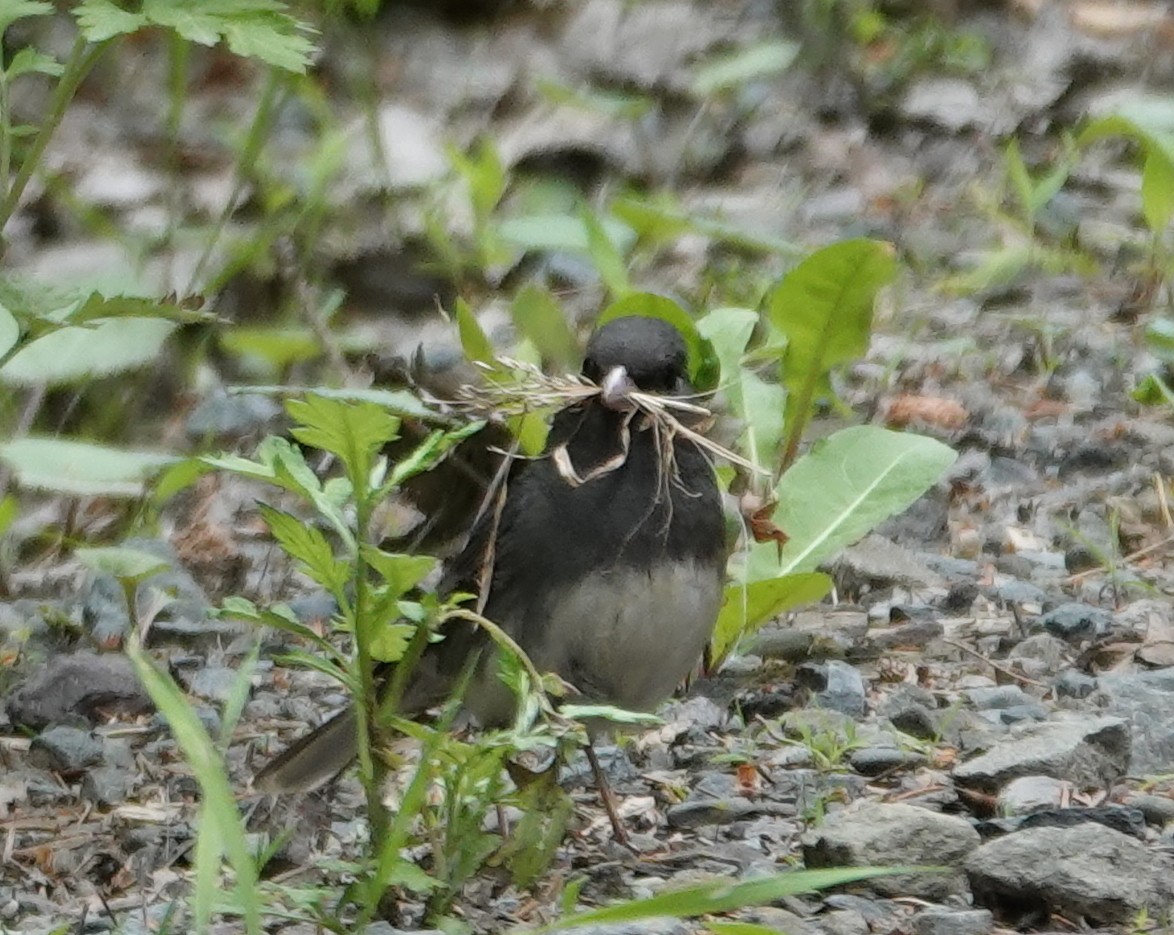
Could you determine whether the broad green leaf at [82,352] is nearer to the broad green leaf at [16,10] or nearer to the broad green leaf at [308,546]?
the broad green leaf at [16,10]

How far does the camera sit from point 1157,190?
5.24 m

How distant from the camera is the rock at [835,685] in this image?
3.71 meters

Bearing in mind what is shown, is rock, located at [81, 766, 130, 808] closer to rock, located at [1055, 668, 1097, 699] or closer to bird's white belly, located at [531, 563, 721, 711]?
bird's white belly, located at [531, 563, 721, 711]

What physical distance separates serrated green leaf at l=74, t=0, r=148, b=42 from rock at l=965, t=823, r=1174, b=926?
1550 mm

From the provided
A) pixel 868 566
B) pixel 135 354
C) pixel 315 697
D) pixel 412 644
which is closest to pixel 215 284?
pixel 135 354

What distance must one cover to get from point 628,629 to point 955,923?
32.6 inches

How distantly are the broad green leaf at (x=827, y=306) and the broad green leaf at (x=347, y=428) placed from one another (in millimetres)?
1525

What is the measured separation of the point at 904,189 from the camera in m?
6.66

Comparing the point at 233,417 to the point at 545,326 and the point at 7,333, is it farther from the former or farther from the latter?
the point at 7,333

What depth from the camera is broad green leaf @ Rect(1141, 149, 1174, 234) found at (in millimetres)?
5170

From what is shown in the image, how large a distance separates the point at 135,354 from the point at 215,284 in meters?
0.52

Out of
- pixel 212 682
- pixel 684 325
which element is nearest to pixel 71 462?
pixel 212 682

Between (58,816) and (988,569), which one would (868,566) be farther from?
(58,816)

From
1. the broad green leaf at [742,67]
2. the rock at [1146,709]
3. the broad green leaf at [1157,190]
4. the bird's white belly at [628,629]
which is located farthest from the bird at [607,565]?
the broad green leaf at [742,67]
